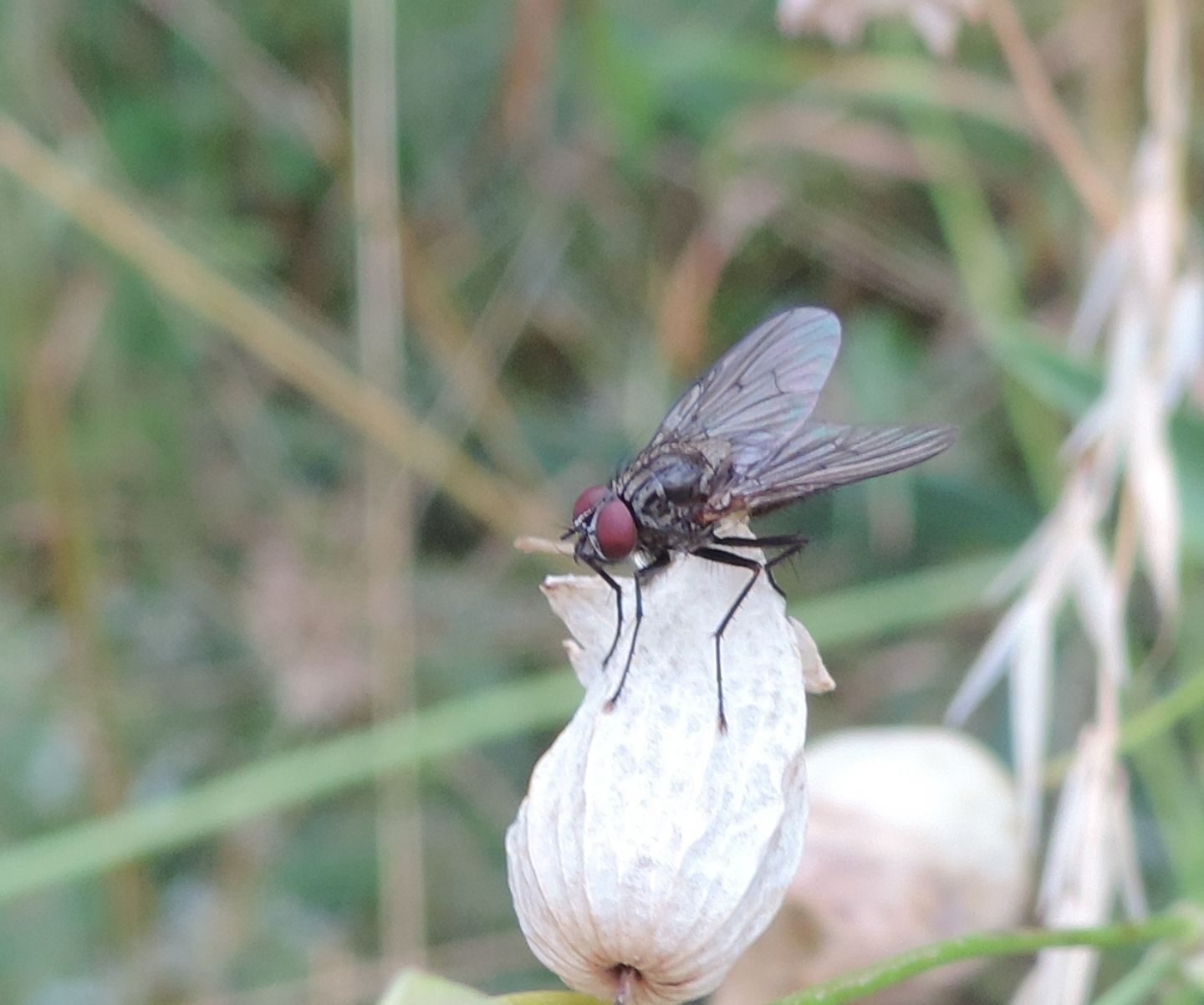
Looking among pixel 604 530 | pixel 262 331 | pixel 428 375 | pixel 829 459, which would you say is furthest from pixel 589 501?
pixel 428 375

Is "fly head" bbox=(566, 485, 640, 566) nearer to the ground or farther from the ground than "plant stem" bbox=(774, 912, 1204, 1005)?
farther from the ground

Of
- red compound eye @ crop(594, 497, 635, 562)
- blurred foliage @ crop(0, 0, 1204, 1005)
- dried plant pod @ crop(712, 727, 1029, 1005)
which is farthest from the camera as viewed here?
blurred foliage @ crop(0, 0, 1204, 1005)

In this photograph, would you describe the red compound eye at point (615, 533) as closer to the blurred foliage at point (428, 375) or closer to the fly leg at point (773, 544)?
the fly leg at point (773, 544)

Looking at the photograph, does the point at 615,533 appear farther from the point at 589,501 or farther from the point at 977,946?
the point at 977,946

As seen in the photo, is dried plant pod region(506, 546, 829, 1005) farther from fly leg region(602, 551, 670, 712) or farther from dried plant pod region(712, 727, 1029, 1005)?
dried plant pod region(712, 727, 1029, 1005)

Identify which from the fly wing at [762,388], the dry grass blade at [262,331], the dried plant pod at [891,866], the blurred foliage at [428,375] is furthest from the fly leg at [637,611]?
the dry grass blade at [262,331]

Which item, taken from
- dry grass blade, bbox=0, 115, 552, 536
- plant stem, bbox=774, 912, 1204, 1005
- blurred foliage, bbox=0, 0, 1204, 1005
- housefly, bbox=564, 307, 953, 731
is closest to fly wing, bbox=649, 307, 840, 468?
housefly, bbox=564, 307, 953, 731

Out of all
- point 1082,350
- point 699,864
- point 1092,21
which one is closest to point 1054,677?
point 1082,350
